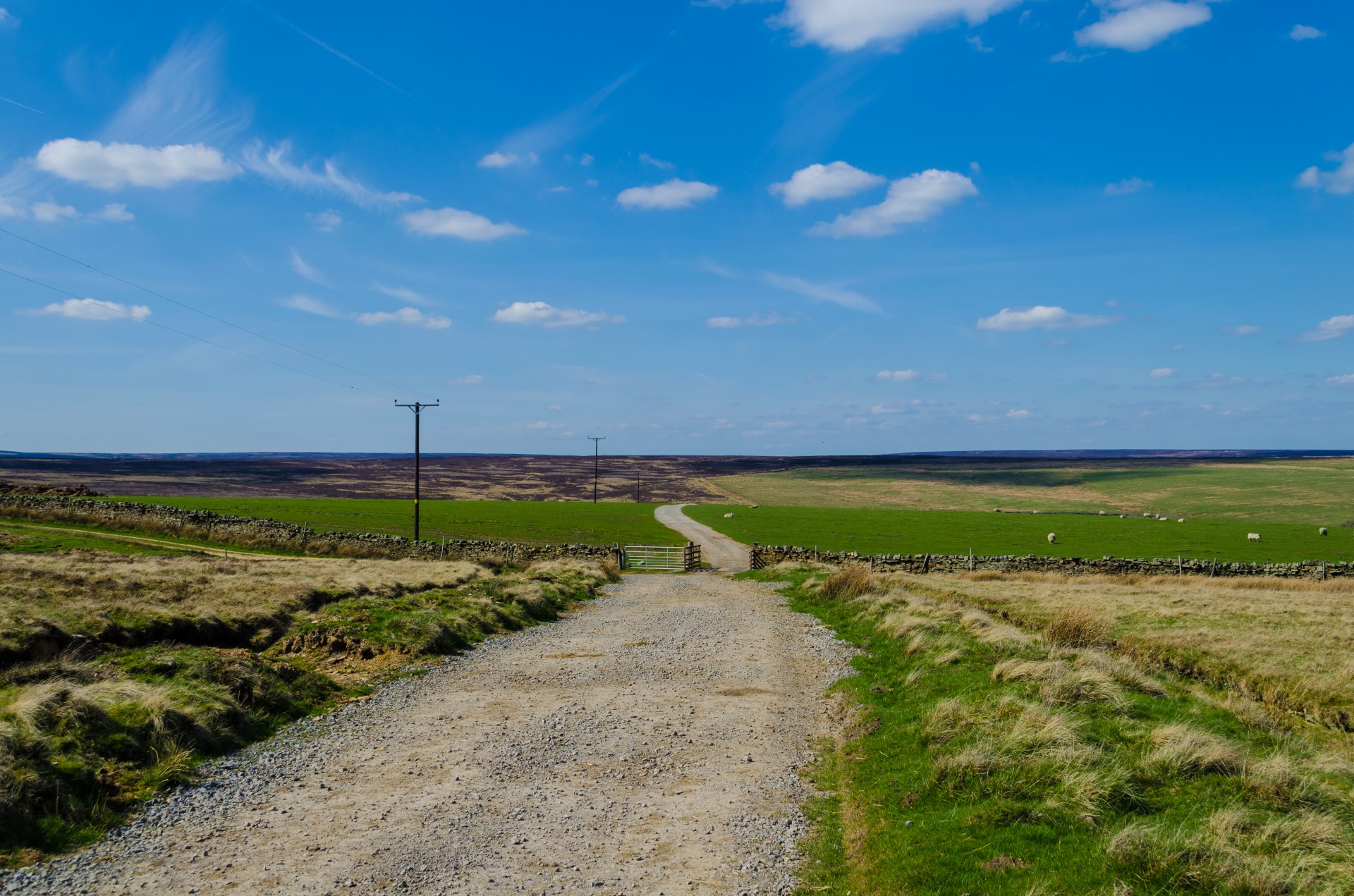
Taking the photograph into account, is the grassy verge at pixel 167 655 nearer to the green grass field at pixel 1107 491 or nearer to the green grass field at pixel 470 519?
the green grass field at pixel 470 519

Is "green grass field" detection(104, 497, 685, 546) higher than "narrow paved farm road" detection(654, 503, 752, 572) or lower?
higher

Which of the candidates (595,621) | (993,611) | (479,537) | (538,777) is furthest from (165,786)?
(479,537)

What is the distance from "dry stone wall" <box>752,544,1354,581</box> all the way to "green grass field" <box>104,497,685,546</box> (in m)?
14.6

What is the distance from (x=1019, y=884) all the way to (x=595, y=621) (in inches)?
856

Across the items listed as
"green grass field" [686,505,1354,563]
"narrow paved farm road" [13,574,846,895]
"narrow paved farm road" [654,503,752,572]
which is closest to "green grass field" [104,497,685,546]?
"narrow paved farm road" [654,503,752,572]

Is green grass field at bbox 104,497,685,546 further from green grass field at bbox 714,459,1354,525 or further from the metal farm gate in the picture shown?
green grass field at bbox 714,459,1354,525

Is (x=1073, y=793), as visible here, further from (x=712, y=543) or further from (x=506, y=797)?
(x=712, y=543)

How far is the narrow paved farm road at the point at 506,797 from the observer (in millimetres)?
8023

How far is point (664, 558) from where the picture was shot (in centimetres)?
5188

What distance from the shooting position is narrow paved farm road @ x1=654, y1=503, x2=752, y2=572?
53.9 meters

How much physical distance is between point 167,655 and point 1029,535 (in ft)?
228

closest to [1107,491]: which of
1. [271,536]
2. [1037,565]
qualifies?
[1037,565]

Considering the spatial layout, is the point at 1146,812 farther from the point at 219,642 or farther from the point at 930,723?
the point at 219,642

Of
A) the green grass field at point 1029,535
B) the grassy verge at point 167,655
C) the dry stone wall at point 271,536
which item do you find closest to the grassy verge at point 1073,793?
the grassy verge at point 167,655
